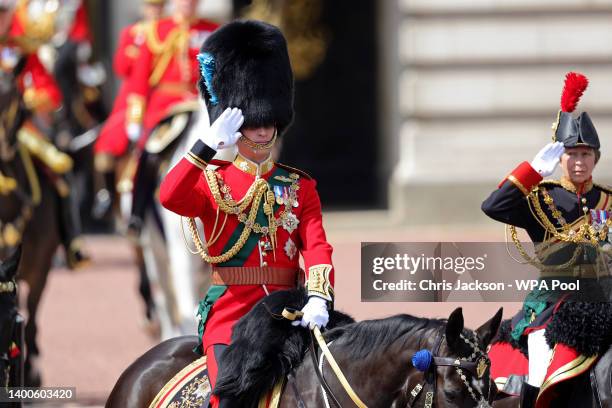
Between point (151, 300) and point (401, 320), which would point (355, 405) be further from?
point (151, 300)

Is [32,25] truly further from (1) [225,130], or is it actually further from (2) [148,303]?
(1) [225,130]

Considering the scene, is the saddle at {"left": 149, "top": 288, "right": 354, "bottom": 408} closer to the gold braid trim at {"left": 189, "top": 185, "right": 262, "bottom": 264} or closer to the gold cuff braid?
the gold cuff braid

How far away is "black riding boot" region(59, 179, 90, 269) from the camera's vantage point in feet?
29.5

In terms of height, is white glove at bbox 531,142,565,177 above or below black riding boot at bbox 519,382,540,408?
above

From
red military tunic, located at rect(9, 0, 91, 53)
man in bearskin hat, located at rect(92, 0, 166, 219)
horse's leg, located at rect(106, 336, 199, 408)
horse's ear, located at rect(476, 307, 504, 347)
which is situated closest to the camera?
horse's ear, located at rect(476, 307, 504, 347)

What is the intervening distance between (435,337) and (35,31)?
5.86 metres

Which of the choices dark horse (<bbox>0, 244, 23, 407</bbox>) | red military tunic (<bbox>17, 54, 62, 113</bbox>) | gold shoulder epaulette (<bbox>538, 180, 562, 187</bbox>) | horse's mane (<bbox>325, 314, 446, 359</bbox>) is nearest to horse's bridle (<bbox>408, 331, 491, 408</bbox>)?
horse's mane (<bbox>325, 314, 446, 359</bbox>)

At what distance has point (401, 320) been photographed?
436cm

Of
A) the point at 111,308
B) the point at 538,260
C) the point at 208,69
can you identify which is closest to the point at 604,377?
the point at 538,260

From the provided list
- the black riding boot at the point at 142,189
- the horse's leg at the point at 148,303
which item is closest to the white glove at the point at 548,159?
the black riding boot at the point at 142,189

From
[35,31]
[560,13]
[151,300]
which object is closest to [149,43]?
[35,31]

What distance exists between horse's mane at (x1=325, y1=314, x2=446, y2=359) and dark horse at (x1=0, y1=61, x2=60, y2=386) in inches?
148

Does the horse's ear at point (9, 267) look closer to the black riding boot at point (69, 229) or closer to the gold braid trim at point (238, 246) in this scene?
the gold braid trim at point (238, 246)

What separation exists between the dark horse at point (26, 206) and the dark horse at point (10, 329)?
2530 millimetres
